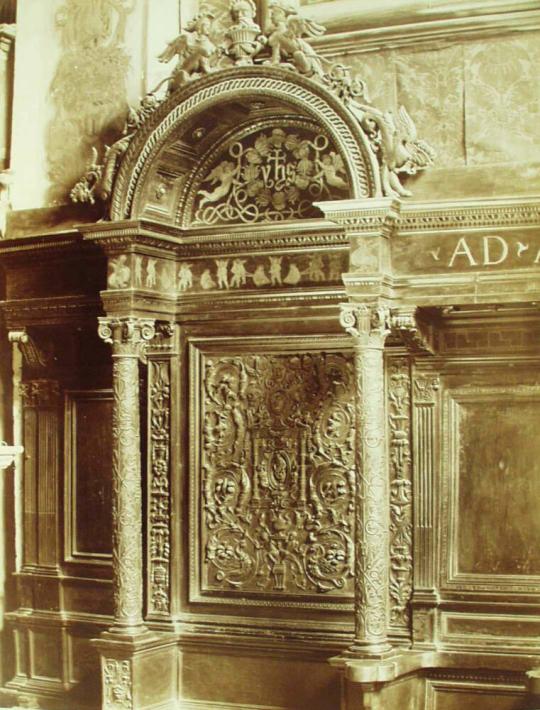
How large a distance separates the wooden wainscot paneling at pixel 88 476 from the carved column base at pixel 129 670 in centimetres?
85

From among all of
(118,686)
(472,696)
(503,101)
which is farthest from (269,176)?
(472,696)

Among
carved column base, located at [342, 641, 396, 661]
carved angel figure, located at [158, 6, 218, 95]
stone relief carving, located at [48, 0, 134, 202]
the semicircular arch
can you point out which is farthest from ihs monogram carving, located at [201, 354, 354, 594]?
carved angel figure, located at [158, 6, 218, 95]

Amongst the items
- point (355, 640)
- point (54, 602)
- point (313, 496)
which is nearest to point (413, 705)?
point (355, 640)

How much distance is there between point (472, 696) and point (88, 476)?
9.97 feet

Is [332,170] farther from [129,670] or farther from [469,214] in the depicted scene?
[129,670]

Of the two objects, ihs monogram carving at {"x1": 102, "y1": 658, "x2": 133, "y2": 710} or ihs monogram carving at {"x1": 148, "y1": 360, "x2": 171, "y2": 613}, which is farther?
ihs monogram carving at {"x1": 148, "y1": 360, "x2": 171, "y2": 613}

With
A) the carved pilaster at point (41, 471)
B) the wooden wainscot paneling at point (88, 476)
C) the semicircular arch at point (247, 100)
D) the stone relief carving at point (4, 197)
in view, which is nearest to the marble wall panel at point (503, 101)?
the semicircular arch at point (247, 100)

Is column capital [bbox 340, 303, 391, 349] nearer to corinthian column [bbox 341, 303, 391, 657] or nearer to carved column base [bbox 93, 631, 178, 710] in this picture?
corinthian column [bbox 341, 303, 391, 657]

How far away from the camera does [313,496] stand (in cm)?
854

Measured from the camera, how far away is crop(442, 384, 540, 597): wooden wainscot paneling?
319 inches

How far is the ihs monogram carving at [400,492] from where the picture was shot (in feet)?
27.1

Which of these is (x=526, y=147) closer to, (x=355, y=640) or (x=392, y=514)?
(x=392, y=514)

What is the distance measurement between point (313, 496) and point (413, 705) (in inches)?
57.0

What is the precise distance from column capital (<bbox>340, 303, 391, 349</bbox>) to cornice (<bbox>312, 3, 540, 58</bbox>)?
68.9 inches
